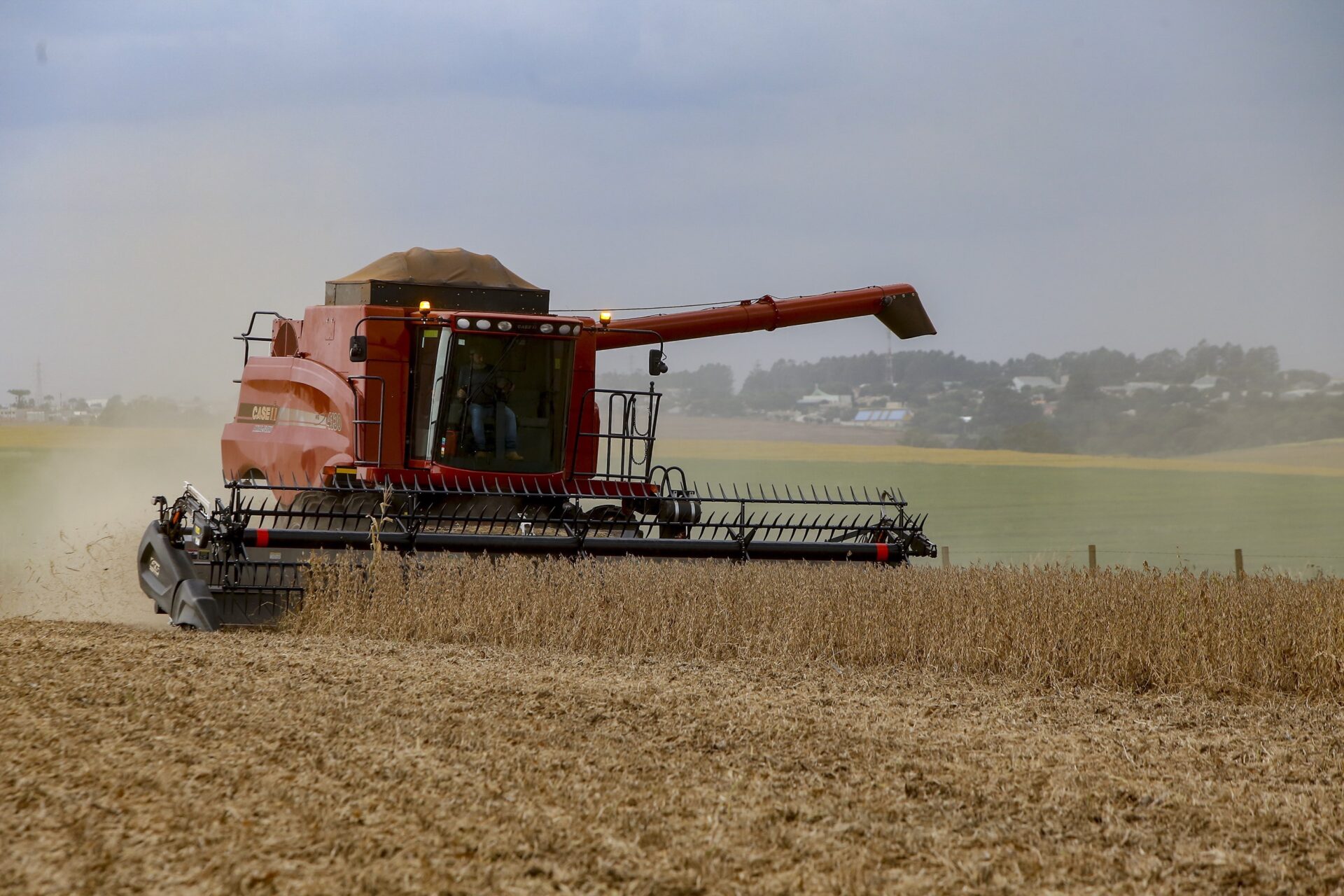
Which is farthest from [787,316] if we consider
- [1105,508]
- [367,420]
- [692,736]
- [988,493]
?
[988,493]

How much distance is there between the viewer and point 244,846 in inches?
139

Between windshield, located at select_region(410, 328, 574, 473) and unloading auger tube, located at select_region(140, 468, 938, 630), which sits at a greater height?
windshield, located at select_region(410, 328, 574, 473)

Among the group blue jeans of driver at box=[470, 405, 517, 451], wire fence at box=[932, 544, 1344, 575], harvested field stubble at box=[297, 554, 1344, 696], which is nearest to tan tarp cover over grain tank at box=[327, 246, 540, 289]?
blue jeans of driver at box=[470, 405, 517, 451]

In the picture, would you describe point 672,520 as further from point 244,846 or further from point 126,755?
point 244,846

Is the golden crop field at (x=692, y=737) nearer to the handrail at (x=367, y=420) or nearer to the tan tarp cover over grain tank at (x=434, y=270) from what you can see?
the handrail at (x=367, y=420)

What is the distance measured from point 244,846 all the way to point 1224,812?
3.01m

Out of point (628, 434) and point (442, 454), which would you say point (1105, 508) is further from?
point (442, 454)

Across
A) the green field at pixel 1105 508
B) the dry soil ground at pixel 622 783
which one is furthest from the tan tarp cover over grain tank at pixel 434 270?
the green field at pixel 1105 508

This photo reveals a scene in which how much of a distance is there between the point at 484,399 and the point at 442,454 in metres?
0.51

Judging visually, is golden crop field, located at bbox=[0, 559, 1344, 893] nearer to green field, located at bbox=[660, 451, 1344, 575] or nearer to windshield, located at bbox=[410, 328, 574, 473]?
windshield, located at bbox=[410, 328, 574, 473]

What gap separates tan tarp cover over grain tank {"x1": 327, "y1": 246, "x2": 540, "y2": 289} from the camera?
1037 centimetres

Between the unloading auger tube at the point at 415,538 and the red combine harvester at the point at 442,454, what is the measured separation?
1 cm

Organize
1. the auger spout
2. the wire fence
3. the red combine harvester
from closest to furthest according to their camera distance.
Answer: the red combine harvester → the auger spout → the wire fence

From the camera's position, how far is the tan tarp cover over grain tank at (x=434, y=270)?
1037cm
